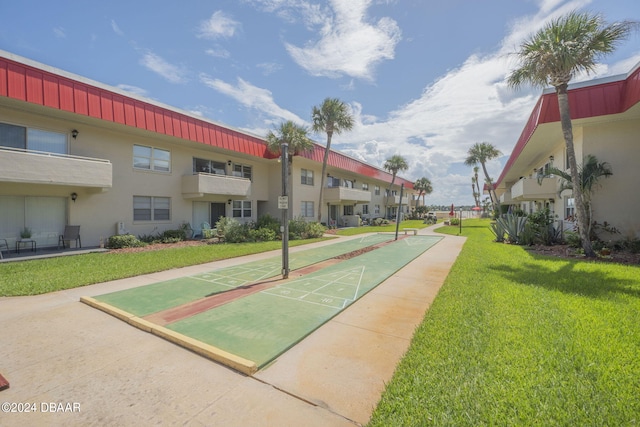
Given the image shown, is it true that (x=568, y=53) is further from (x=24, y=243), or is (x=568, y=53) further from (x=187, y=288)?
(x=24, y=243)

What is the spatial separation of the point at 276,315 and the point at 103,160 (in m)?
13.0

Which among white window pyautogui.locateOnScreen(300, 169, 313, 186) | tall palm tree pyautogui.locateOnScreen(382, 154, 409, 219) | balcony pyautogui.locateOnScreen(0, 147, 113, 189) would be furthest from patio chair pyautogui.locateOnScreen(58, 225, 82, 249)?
tall palm tree pyautogui.locateOnScreen(382, 154, 409, 219)

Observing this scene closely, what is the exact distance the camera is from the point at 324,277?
8.33 metres

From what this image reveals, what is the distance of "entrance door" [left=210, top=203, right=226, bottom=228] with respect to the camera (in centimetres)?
2042

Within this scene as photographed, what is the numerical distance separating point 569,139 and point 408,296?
1044 centimetres

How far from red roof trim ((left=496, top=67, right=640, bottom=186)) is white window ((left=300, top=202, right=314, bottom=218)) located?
1857 cm

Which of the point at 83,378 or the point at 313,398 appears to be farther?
the point at 83,378

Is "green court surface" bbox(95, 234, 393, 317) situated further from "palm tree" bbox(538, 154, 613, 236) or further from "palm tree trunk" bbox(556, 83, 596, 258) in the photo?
"palm tree" bbox(538, 154, 613, 236)

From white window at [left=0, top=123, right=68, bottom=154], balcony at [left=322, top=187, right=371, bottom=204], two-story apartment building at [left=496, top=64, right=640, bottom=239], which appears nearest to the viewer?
white window at [left=0, top=123, right=68, bottom=154]

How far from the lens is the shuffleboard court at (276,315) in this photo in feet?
13.7

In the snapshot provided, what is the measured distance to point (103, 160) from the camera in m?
12.9

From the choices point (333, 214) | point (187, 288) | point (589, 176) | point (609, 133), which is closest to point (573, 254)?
point (589, 176)

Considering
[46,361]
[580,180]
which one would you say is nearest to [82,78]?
[46,361]

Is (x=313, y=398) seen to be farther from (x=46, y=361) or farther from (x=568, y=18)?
(x=568, y=18)
